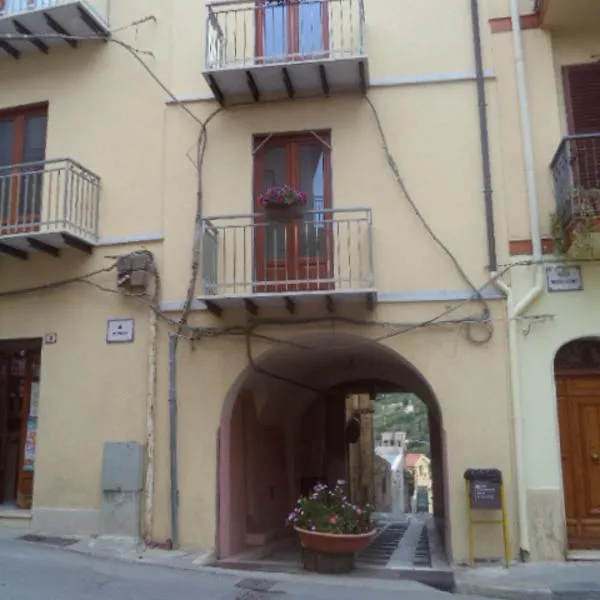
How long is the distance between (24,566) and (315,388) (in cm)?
685

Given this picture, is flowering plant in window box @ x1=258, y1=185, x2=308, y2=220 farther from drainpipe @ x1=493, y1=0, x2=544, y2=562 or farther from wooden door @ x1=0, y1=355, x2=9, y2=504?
wooden door @ x1=0, y1=355, x2=9, y2=504

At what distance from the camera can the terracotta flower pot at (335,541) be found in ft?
25.2

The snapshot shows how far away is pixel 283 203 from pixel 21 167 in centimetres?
389

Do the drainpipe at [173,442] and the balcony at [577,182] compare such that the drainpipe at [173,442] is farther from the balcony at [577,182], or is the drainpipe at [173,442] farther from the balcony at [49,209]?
the balcony at [577,182]

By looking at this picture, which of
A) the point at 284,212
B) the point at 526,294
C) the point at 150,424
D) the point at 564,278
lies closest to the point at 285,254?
the point at 284,212

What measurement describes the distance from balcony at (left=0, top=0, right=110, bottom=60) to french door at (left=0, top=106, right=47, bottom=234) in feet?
3.06

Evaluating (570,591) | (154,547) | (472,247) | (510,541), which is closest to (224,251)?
(472,247)

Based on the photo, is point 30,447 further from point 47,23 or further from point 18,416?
point 47,23

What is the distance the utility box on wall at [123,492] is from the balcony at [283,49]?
4.86 metres

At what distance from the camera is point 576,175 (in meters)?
8.12

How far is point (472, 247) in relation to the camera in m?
8.53

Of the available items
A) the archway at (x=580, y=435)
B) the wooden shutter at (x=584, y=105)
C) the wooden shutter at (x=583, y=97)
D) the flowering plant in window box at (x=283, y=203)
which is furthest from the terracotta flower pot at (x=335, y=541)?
the wooden shutter at (x=583, y=97)

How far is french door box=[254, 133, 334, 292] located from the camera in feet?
29.0

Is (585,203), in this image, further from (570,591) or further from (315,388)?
(315,388)
